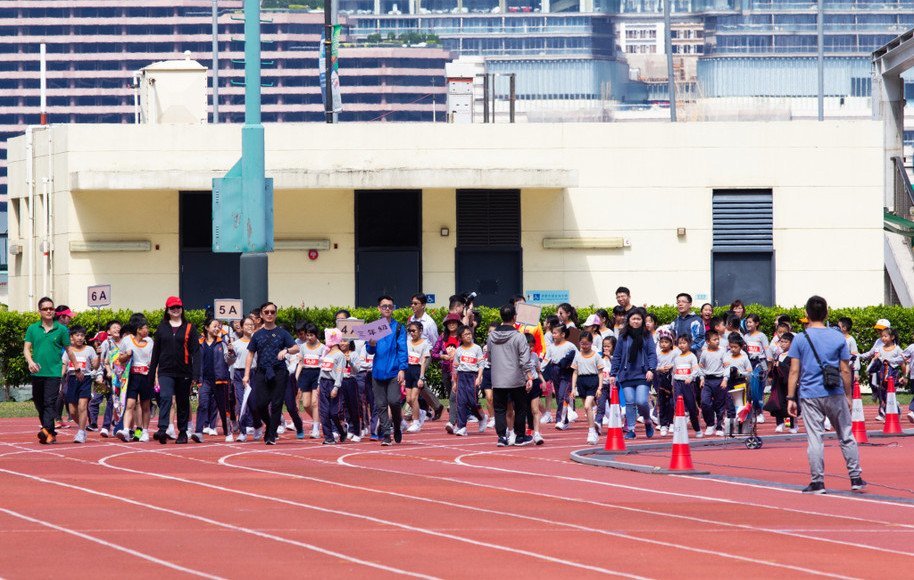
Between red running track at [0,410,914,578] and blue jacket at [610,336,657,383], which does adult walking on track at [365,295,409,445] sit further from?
blue jacket at [610,336,657,383]

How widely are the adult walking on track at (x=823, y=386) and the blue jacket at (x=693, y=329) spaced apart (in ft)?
27.1

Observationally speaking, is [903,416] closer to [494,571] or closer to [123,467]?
[123,467]

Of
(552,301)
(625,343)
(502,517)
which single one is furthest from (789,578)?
(552,301)

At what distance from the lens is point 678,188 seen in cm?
3703

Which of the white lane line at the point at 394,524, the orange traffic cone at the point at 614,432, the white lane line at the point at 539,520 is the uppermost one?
the orange traffic cone at the point at 614,432

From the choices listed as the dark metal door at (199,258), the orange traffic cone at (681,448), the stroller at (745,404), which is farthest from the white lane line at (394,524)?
the dark metal door at (199,258)

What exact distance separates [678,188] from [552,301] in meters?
3.40

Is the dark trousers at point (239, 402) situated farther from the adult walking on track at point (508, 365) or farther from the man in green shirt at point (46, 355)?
the adult walking on track at point (508, 365)

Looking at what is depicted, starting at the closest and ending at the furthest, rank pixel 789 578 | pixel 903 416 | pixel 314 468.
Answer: pixel 789 578 < pixel 314 468 < pixel 903 416

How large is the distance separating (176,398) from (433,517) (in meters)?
9.08

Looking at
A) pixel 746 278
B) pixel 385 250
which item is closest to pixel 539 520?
pixel 385 250

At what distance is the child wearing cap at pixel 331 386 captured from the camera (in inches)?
928

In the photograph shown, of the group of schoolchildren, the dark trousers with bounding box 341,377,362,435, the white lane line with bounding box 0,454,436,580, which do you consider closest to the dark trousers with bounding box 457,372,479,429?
the group of schoolchildren

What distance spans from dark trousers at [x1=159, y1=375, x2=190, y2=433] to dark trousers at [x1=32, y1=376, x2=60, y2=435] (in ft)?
4.23
